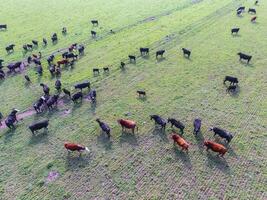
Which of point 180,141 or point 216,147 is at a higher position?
point 180,141

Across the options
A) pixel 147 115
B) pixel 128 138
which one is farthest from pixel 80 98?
pixel 128 138

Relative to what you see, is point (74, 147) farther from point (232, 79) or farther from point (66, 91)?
point (232, 79)

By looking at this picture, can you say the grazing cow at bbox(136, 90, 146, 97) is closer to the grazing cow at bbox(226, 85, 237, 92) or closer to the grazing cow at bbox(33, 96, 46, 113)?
the grazing cow at bbox(226, 85, 237, 92)

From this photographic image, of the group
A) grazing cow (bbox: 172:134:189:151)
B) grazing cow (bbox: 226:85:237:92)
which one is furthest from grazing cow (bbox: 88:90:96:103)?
grazing cow (bbox: 226:85:237:92)

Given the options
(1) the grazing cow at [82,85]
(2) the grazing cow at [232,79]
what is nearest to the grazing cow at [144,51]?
(1) the grazing cow at [82,85]

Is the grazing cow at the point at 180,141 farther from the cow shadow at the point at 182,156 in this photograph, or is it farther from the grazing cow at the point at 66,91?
the grazing cow at the point at 66,91

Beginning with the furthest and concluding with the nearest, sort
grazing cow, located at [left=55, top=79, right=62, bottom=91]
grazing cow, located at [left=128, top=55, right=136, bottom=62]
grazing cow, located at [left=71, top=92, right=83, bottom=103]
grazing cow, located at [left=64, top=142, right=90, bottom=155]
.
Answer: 1. grazing cow, located at [left=128, top=55, right=136, bottom=62]
2. grazing cow, located at [left=55, top=79, right=62, bottom=91]
3. grazing cow, located at [left=71, top=92, right=83, bottom=103]
4. grazing cow, located at [left=64, top=142, right=90, bottom=155]
